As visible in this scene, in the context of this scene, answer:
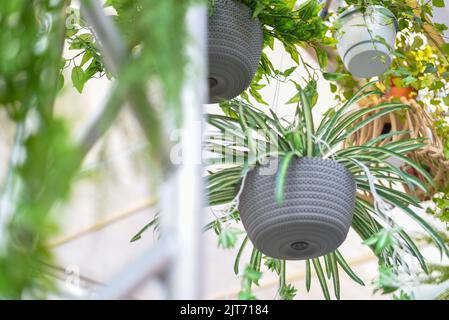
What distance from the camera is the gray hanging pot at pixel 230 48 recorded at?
145 centimetres

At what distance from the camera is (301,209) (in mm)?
1296

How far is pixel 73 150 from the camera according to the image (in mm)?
546

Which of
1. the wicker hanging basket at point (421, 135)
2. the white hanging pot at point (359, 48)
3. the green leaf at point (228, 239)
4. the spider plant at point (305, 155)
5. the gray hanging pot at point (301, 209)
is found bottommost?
the green leaf at point (228, 239)

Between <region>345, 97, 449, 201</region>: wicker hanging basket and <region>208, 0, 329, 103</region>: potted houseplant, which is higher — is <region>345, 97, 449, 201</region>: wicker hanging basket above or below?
above

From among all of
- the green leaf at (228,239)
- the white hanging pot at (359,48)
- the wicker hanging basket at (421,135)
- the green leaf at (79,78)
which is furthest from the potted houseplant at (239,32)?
the wicker hanging basket at (421,135)

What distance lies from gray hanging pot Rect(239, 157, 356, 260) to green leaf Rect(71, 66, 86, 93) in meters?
0.52

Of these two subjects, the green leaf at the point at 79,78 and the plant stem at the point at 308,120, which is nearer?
the plant stem at the point at 308,120

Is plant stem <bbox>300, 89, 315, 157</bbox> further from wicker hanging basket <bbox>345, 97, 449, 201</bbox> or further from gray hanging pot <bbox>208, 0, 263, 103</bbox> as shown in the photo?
wicker hanging basket <bbox>345, 97, 449, 201</bbox>

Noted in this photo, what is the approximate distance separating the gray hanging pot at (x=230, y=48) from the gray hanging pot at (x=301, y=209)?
0.22 m

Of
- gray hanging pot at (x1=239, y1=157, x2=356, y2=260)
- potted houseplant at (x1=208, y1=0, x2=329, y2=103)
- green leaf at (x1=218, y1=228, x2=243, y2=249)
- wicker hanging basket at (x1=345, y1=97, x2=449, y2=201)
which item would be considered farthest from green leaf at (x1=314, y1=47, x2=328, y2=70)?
green leaf at (x1=218, y1=228, x2=243, y2=249)

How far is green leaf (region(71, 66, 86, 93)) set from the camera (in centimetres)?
168

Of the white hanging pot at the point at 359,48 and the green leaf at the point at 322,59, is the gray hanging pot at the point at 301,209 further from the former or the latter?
the white hanging pot at the point at 359,48

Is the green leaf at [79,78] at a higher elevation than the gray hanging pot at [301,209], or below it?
higher
